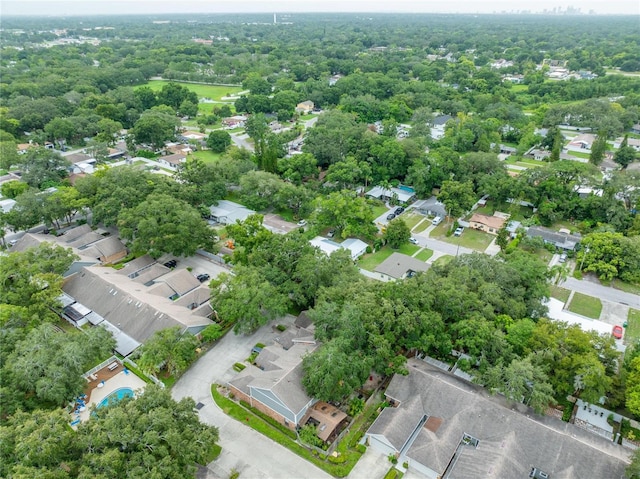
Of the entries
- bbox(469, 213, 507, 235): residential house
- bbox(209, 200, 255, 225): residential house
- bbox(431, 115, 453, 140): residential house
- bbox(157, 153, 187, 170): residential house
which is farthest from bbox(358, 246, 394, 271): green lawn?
bbox(431, 115, 453, 140): residential house

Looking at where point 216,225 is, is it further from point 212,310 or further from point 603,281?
point 603,281

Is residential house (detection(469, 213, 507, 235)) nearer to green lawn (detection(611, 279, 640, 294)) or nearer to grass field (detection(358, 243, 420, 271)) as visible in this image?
grass field (detection(358, 243, 420, 271))

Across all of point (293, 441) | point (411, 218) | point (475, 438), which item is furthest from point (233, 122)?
point (475, 438)

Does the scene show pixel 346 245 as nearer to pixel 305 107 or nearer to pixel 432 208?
pixel 432 208

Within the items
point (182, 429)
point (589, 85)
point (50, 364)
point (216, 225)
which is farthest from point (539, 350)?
point (589, 85)

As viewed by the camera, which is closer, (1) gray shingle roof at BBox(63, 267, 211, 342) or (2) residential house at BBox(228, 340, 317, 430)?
(2) residential house at BBox(228, 340, 317, 430)

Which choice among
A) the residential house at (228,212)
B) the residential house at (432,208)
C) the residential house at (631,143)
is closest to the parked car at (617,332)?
the residential house at (432,208)

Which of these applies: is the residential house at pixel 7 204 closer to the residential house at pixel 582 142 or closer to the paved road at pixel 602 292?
the paved road at pixel 602 292
